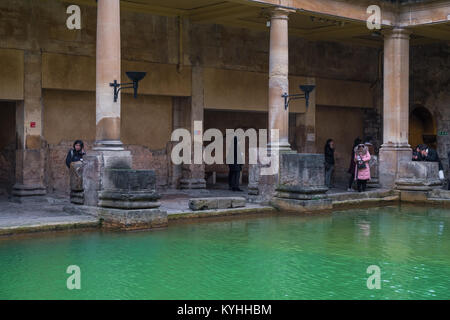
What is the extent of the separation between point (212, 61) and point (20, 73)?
5198 millimetres

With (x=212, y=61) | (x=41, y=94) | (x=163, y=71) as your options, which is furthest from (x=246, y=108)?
(x=41, y=94)

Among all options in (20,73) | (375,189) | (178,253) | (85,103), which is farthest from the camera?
(375,189)

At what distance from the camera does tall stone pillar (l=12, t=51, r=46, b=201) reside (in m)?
13.4

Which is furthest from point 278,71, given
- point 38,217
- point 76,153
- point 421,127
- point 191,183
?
point 421,127

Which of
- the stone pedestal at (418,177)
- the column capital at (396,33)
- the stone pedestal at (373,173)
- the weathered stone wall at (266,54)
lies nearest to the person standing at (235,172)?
the weathered stone wall at (266,54)

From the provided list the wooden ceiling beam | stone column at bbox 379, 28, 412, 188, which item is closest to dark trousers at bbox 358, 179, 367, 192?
stone column at bbox 379, 28, 412, 188

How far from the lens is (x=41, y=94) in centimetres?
1381

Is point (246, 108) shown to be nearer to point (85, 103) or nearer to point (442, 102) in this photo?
point (85, 103)

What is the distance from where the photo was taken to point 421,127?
68.4 ft

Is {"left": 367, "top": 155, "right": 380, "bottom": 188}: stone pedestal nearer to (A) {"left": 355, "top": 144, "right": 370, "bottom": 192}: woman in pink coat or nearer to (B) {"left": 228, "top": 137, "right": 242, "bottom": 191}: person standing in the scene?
(A) {"left": 355, "top": 144, "right": 370, "bottom": 192}: woman in pink coat

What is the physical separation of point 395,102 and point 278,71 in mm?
4166

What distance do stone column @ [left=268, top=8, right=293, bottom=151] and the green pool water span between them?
300 cm

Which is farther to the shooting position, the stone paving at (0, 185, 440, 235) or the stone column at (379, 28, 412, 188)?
the stone column at (379, 28, 412, 188)

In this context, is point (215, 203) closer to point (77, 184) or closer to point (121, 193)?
point (121, 193)
